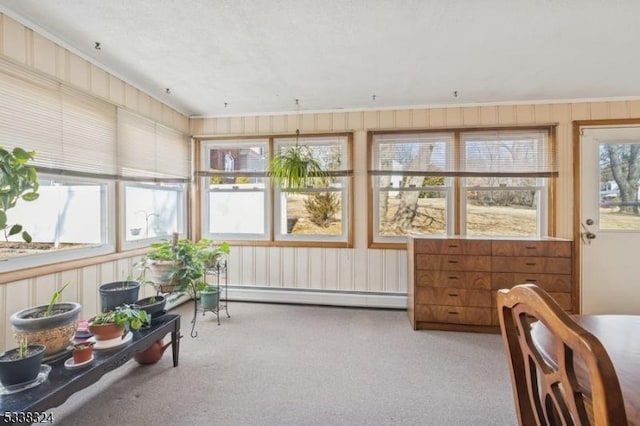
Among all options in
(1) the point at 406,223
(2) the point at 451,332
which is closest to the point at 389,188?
(1) the point at 406,223

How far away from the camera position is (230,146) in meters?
3.71

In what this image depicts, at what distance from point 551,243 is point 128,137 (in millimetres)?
4062

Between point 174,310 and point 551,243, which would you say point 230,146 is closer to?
point 174,310

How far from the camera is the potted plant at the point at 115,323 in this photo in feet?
5.42

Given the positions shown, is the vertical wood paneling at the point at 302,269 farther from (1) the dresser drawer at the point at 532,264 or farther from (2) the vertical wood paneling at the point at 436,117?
(2) the vertical wood paneling at the point at 436,117

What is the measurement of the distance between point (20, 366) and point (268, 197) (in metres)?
2.59

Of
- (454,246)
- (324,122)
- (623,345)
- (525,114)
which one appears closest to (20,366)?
(623,345)

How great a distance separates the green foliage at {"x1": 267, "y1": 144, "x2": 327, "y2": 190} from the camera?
3262 millimetres

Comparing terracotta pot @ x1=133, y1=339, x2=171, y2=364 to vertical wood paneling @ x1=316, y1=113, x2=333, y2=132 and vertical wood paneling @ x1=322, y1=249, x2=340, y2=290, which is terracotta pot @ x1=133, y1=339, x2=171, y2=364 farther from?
vertical wood paneling @ x1=316, y1=113, x2=333, y2=132

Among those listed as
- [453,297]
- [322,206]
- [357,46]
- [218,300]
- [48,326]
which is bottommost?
[218,300]

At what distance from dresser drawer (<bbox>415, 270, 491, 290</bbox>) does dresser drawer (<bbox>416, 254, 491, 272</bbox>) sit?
4 cm

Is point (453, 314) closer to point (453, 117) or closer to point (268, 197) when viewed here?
point (453, 117)

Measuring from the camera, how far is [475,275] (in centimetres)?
273

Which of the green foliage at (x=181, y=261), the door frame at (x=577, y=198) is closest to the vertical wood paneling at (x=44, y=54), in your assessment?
the green foliage at (x=181, y=261)
